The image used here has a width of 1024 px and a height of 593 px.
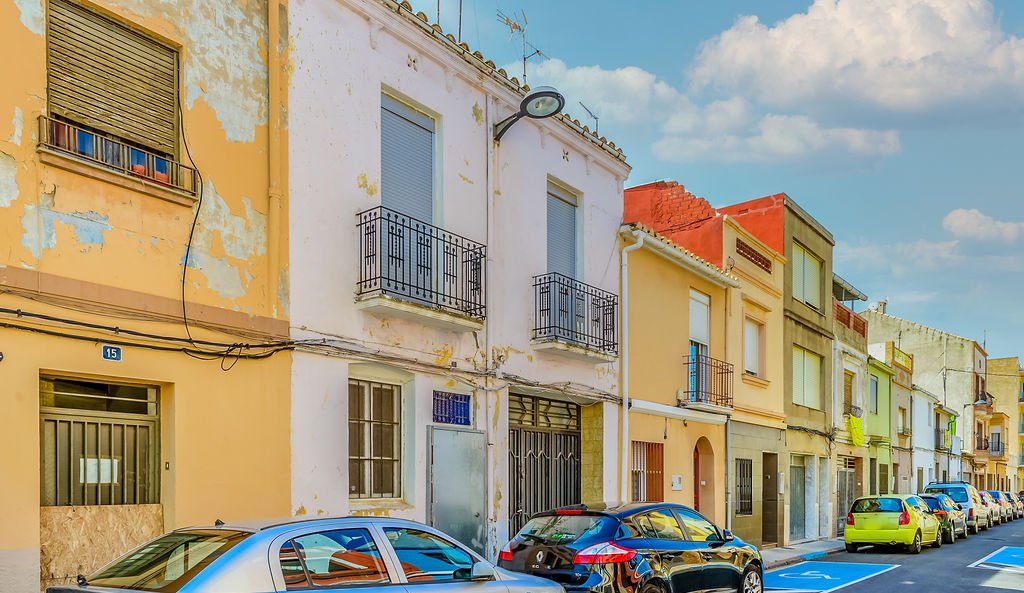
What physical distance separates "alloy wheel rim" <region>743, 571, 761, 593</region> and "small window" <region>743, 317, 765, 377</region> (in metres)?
10.5

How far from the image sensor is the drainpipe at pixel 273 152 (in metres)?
9.73

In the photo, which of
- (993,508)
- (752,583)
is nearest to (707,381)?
(752,583)

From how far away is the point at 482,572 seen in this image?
6891 mm

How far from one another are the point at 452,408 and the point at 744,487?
11.5 metres

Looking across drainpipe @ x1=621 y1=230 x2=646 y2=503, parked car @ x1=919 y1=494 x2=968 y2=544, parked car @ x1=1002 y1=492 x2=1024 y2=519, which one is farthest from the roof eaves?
parked car @ x1=1002 y1=492 x2=1024 y2=519

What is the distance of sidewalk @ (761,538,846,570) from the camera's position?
18.7 metres

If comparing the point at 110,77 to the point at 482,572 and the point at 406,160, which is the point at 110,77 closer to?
the point at 406,160

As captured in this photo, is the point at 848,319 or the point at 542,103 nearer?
the point at 542,103

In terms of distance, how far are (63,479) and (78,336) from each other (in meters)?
1.27

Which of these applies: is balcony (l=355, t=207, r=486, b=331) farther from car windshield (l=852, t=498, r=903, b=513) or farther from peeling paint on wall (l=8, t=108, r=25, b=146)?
car windshield (l=852, t=498, r=903, b=513)

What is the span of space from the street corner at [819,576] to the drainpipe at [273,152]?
918 cm

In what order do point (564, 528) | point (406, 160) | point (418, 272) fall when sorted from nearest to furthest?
point (564, 528) → point (418, 272) → point (406, 160)

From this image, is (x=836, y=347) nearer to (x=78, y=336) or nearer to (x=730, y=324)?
(x=730, y=324)

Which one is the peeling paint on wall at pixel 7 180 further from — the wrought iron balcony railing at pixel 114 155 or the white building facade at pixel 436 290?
the white building facade at pixel 436 290
